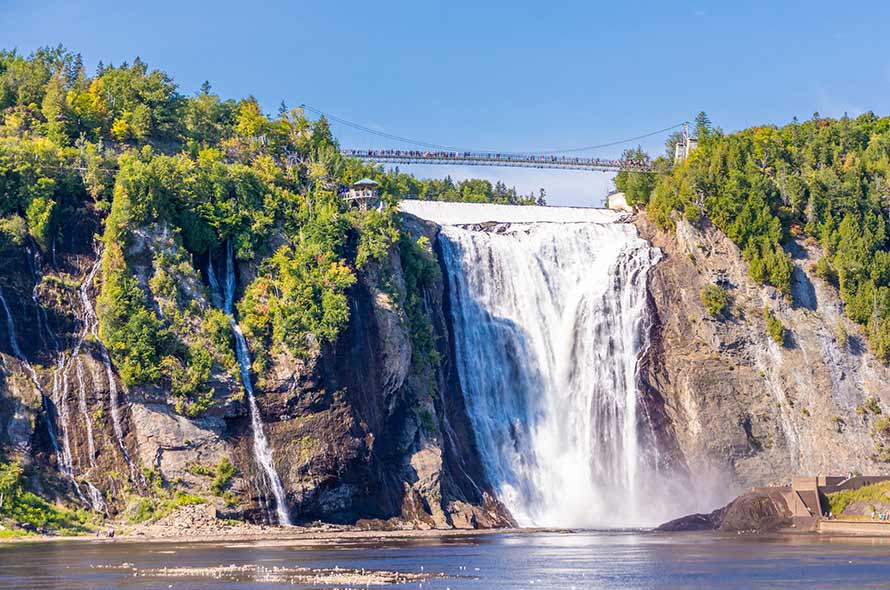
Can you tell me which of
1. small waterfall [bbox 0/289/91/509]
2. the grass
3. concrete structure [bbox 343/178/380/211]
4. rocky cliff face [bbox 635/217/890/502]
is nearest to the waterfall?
rocky cliff face [bbox 635/217/890/502]

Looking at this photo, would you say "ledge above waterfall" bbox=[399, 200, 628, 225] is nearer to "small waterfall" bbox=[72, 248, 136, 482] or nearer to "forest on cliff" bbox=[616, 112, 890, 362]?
"forest on cliff" bbox=[616, 112, 890, 362]

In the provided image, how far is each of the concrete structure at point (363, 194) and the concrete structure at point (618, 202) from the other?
104 feet

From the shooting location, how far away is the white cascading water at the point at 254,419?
8912cm

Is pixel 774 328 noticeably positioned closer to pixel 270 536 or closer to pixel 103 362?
pixel 270 536

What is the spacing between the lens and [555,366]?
11250 cm

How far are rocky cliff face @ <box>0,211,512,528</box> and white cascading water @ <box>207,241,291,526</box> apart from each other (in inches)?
18.2

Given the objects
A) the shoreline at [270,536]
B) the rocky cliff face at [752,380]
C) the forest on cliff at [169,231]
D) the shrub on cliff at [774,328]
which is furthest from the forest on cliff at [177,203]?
the shrub on cliff at [774,328]

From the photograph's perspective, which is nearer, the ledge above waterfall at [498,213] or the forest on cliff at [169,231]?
the forest on cliff at [169,231]

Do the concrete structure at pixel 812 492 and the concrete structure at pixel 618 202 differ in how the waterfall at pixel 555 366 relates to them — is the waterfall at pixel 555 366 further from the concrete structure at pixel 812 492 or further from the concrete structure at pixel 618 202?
the concrete structure at pixel 812 492

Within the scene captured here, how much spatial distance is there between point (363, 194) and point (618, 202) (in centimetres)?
3572

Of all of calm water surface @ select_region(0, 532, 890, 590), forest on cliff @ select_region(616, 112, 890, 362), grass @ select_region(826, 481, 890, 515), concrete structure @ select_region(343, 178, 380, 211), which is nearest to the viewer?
calm water surface @ select_region(0, 532, 890, 590)

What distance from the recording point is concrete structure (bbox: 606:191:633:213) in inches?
5266

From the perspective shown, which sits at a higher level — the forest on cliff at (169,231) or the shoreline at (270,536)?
the forest on cliff at (169,231)

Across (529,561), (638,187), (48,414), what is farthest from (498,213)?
(529,561)
